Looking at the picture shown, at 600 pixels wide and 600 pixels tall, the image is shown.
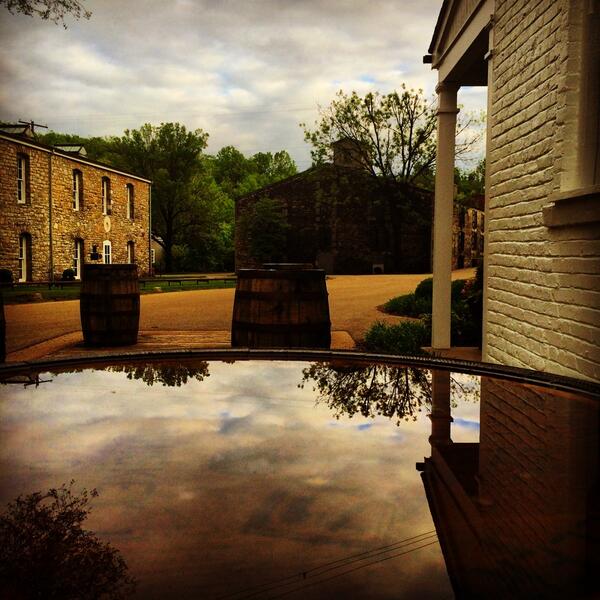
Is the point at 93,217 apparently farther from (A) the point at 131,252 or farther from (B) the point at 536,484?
(B) the point at 536,484

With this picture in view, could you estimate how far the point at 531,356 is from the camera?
453 centimetres

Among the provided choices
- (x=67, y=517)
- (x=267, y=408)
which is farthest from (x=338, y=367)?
(x=67, y=517)

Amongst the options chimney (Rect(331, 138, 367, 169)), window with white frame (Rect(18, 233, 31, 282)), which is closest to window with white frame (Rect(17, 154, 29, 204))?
window with white frame (Rect(18, 233, 31, 282))

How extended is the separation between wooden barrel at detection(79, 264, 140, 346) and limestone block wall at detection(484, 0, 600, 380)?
4079 millimetres

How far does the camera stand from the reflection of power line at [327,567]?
68cm

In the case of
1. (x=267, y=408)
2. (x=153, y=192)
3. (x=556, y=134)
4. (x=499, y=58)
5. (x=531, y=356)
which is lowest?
(x=531, y=356)

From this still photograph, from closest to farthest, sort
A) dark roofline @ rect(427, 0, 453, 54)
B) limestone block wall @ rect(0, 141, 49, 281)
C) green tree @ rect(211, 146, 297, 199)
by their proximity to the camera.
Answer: dark roofline @ rect(427, 0, 453, 54), limestone block wall @ rect(0, 141, 49, 281), green tree @ rect(211, 146, 297, 199)

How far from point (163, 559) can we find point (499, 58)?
557 cm

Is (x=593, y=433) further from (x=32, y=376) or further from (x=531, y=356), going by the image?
(x=531, y=356)

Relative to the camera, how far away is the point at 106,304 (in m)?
6.85

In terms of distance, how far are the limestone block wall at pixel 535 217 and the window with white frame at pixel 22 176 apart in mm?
21090

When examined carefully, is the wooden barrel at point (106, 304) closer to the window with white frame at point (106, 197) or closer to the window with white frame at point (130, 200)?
the window with white frame at point (106, 197)

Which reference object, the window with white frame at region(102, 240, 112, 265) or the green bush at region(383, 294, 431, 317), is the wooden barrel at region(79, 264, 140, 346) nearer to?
the green bush at region(383, 294, 431, 317)

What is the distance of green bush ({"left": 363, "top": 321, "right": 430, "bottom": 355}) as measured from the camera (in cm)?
752
